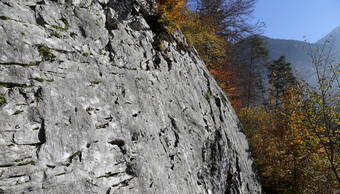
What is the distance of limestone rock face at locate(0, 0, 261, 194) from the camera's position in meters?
2.55

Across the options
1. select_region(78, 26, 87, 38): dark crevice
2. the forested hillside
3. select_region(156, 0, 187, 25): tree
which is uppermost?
select_region(156, 0, 187, 25): tree

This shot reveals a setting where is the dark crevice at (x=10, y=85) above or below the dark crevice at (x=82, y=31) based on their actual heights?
below

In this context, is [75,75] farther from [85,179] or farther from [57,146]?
[85,179]

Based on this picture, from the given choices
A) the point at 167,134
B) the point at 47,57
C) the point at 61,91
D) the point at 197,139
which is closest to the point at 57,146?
the point at 61,91

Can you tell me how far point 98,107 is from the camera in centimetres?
336

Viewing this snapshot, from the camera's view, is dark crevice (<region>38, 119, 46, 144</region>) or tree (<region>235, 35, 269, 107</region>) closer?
dark crevice (<region>38, 119, 46, 144</region>)

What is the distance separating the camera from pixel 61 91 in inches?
119

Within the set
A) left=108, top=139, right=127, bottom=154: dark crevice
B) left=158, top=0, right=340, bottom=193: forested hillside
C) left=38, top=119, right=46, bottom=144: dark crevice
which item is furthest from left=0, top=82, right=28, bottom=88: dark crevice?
left=158, top=0, right=340, bottom=193: forested hillside

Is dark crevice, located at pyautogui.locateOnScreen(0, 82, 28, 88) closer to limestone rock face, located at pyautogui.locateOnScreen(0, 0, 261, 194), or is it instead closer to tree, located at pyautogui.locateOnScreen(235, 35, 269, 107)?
limestone rock face, located at pyautogui.locateOnScreen(0, 0, 261, 194)

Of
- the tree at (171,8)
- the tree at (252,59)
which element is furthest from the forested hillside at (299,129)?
the tree at (252,59)

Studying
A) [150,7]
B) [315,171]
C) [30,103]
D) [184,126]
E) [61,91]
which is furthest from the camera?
[315,171]

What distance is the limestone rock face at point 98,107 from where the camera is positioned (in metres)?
2.55

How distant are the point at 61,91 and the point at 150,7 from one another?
4376mm

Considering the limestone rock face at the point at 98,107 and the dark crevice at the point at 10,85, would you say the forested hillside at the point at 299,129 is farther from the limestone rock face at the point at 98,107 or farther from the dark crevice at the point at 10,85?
the dark crevice at the point at 10,85
